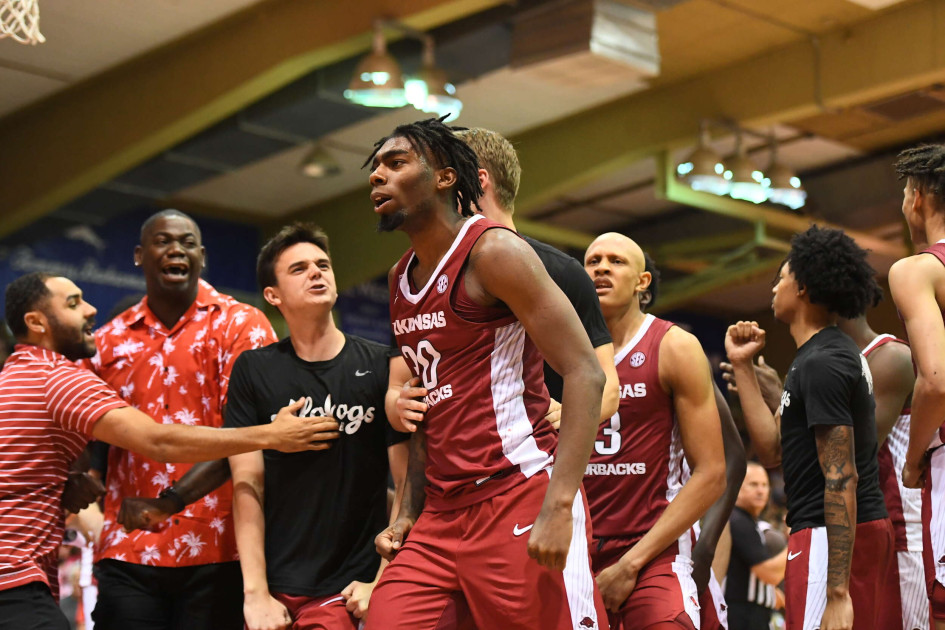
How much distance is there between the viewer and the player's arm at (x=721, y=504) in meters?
4.25

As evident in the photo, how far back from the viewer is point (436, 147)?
3.37 m

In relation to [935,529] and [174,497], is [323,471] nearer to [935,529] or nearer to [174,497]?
[174,497]

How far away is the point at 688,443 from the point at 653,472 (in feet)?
0.53

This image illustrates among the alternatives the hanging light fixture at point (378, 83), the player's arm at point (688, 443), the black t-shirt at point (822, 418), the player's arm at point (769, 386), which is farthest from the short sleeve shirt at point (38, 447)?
the hanging light fixture at point (378, 83)

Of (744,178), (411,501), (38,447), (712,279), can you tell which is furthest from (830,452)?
(712,279)

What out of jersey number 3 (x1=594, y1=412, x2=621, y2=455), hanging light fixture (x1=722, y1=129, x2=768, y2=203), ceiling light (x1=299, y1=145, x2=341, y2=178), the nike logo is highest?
ceiling light (x1=299, y1=145, x2=341, y2=178)

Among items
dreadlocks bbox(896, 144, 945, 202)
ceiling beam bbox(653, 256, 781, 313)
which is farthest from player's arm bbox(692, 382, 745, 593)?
ceiling beam bbox(653, 256, 781, 313)

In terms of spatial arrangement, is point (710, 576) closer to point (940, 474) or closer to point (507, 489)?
point (940, 474)

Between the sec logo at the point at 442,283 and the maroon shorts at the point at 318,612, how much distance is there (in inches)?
52.7

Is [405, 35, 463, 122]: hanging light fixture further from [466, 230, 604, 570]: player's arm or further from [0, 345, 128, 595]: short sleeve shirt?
[466, 230, 604, 570]: player's arm

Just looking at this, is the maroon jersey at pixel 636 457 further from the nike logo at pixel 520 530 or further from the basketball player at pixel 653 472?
the nike logo at pixel 520 530

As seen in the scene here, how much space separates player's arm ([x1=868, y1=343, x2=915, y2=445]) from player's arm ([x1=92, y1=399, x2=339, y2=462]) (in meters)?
2.15

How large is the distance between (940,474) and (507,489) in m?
1.61

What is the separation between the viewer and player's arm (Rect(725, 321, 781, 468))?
4578mm
